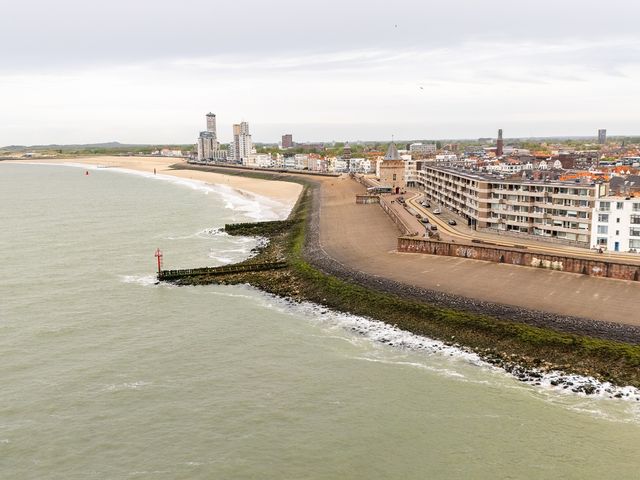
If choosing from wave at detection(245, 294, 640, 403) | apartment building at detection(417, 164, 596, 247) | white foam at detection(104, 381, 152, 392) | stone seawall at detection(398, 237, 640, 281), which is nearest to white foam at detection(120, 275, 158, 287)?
wave at detection(245, 294, 640, 403)

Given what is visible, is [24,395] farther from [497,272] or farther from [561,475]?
[497,272]

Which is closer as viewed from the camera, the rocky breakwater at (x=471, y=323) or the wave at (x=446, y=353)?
the wave at (x=446, y=353)

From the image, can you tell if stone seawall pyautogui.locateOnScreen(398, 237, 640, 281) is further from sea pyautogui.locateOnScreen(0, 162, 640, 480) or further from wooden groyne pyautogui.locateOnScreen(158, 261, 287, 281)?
sea pyautogui.locateOnScreen(0, 162, 640, 480)

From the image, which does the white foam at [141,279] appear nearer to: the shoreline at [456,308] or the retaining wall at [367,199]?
the shoreline at [456,308]

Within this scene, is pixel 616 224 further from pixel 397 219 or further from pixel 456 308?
pixel 397 219

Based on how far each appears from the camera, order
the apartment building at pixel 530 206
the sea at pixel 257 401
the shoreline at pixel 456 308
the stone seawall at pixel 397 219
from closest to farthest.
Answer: the sea at pixel 257 401
the shoreline at pixel 456 308
the apartment building at pixel 530 206
the stone seawall at pixel 397 219

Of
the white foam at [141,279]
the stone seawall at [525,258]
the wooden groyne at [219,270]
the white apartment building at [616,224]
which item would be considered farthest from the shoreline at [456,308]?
the white apartment building at [616,224]
